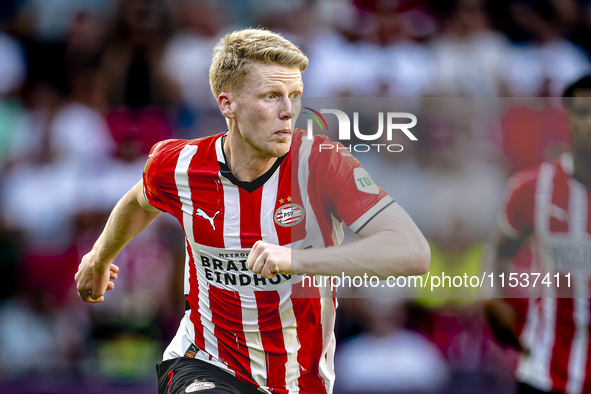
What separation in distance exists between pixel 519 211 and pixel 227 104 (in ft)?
6.39

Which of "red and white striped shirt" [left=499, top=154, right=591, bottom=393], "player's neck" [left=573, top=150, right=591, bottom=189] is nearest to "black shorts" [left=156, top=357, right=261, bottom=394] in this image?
"red and white striped shirt" [left=499, top=154, right=591, bottom=393]

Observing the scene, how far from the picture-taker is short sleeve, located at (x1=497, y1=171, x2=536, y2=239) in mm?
3795

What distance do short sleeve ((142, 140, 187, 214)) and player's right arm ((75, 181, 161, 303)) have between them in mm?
76

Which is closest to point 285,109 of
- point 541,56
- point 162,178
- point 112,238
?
point 162,178

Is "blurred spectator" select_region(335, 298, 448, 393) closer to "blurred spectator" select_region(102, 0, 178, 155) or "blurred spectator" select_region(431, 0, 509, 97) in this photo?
"blurred spectator" select_region(431, 0, 509, 97)

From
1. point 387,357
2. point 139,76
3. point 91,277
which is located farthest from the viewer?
point 139,76

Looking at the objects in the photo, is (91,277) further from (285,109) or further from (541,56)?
(541,56)

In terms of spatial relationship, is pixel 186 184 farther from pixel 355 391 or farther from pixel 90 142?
pixel 90 142

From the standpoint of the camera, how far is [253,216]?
3.00 meters

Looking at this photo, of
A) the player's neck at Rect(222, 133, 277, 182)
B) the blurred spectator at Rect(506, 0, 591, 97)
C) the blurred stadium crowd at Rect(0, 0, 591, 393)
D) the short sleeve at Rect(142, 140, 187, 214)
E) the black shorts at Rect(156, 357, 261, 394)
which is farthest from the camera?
the blurred spectator at Rect(506, 0, 591, 97)

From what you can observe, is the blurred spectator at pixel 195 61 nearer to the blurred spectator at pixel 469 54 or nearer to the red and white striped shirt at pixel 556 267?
the blurred spectator at pixel 469 54

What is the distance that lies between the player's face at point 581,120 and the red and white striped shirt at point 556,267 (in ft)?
0.47

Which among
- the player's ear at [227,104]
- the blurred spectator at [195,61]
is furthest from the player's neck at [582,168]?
the blurred spectator at [195,61]

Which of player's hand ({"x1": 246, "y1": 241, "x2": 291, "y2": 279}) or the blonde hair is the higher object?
the blonde hair
